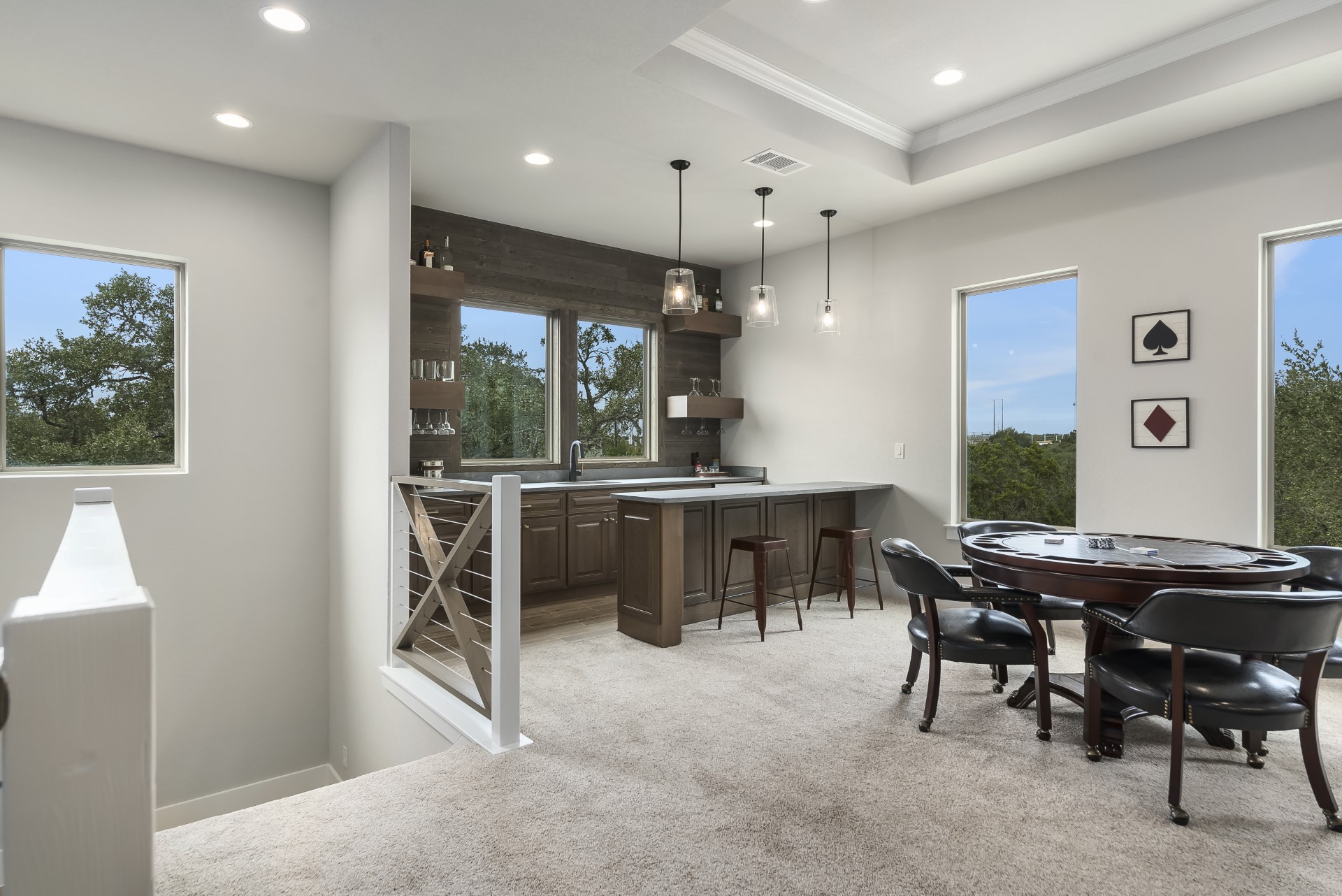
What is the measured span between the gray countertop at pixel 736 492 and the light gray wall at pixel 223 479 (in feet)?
7.05

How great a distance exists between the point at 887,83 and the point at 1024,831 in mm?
3703

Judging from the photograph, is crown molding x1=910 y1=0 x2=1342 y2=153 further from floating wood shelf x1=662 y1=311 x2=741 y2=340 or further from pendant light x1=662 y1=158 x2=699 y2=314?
floating wood shelf x1=662 y1=311 x2=741 y2=340

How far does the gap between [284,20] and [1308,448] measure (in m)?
5.28

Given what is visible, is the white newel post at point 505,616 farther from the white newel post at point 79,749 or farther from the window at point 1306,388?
the window at point 1306,388

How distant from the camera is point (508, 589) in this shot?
288 centimetres

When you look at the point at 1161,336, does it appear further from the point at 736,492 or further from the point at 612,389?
the point at 612,389

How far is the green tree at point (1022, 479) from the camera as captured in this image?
4801mm

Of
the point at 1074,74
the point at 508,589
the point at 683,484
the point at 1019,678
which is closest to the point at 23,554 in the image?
the point at 508,589

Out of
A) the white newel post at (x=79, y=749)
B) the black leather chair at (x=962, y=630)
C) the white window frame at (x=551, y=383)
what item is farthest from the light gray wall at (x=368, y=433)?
the white newel post at (x=79, y=749)

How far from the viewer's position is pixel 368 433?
4047 millimetres

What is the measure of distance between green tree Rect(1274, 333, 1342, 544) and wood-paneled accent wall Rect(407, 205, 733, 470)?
426 cm

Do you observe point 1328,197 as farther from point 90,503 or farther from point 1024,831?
point 90,503

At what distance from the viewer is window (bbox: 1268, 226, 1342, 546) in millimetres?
3783

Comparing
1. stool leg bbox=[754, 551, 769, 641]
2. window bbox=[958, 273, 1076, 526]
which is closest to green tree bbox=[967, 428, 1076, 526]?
window bbox=[958, 273, 1076, 526]
